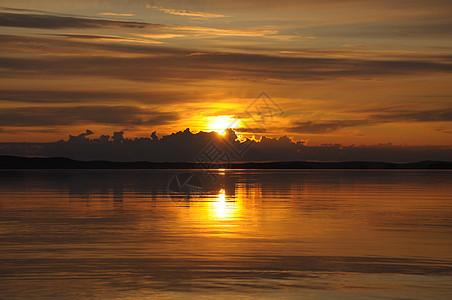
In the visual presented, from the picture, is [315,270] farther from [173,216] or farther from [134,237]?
[173,216]

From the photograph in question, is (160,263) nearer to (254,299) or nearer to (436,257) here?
(254,299)

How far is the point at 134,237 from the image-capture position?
23953 mm

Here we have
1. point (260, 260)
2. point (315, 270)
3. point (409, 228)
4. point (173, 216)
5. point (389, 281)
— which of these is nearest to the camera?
point (389, 281)

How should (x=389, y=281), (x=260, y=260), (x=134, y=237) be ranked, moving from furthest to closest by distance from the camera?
1. (x=134, y=237)
2. (x=260, y=260)
3. (x=389, y=281)

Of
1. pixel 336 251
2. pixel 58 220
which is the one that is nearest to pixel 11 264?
pixel 336 251

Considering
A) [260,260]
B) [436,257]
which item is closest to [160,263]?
[260,260]

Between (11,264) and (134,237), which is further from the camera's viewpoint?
(134,237)

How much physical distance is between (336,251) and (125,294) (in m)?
8.86

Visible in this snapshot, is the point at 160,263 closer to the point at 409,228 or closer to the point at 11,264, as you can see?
the point at 11,264

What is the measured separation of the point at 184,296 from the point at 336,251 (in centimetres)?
807

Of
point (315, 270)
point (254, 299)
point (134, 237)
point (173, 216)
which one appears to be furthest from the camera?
point (173, 216)

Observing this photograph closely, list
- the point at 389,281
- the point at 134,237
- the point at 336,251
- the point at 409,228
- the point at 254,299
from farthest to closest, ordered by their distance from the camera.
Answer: the point at 409,228 → the point at 134,237 → the point at 336,251 → the point at 389,281 → the point at 254,299

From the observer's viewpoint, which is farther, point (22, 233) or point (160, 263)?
point (22, 233)

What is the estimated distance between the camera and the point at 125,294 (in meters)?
14.2
